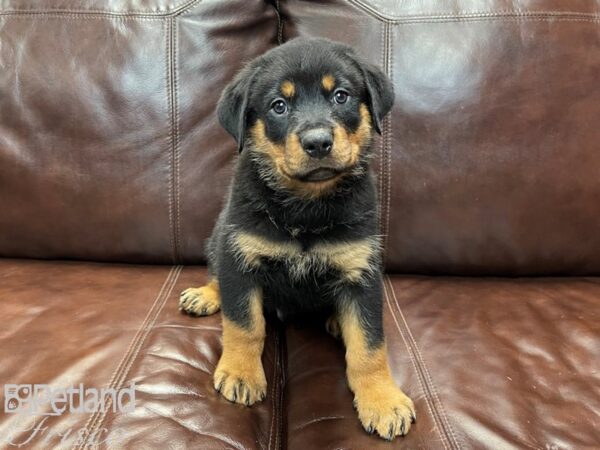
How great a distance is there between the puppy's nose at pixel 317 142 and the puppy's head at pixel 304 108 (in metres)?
0.03

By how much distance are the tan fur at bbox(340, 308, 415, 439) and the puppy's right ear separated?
666 mm

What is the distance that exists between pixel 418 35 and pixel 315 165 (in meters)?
0.96

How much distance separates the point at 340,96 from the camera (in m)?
1.66

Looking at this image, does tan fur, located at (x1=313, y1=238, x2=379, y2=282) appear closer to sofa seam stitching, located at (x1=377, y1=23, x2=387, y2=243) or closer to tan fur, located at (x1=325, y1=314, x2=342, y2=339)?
tan fur, located at (x1=325, y1=314, x2=342, y2=339)

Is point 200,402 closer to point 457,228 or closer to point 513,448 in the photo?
point 513,448

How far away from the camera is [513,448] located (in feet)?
4.35

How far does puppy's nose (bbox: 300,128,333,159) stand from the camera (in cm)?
148

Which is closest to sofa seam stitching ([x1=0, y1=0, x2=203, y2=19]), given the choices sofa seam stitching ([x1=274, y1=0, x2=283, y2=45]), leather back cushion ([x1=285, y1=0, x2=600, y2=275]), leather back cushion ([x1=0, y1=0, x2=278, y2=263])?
leather back cushion ([x1=0, y1=0, x2=278, y2=263])

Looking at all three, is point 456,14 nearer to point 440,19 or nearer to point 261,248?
point 440,19

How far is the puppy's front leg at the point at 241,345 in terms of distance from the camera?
1.54m

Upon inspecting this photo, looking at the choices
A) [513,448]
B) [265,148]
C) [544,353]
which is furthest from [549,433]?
[265,148]

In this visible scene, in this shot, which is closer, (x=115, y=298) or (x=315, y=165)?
(x=315, y=165)

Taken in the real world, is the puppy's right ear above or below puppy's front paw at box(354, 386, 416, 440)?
above

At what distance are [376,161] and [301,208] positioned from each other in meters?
0.63
